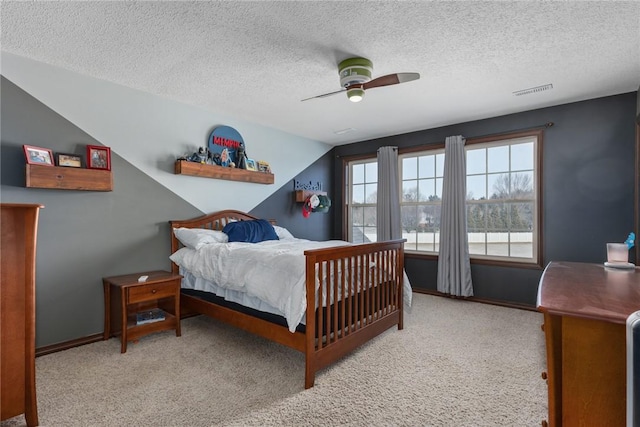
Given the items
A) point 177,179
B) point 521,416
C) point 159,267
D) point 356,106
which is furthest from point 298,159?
point 521,416

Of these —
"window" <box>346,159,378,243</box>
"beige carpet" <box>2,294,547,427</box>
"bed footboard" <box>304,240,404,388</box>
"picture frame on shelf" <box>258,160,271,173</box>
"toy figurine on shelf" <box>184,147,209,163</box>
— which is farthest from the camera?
"window" <box>346,159,378,243</box>

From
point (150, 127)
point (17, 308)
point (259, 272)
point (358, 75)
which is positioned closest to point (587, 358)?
point (259, 272)

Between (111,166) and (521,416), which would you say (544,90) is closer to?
(521,416)

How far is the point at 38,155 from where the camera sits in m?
2.55

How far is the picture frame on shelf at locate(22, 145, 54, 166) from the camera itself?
8.15 feet

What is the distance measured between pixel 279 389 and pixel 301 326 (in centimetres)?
42

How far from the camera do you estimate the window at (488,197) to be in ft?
12.8

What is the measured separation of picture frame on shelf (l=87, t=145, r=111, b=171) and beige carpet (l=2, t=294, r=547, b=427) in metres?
1.60

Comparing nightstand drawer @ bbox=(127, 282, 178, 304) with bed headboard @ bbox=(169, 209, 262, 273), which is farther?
bed headboard @ bbox=(169, 209, 262, 273)

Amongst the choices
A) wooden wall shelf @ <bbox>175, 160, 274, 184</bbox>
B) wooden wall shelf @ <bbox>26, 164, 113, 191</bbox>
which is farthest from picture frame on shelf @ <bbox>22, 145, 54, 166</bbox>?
wooden wall shelf @ <bbox>175, 160, 274, 184</bbox>

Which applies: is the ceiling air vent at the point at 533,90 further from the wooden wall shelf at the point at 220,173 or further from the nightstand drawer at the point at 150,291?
the nightstand drawer at the point at 150,291

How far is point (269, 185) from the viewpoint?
15.1 feet

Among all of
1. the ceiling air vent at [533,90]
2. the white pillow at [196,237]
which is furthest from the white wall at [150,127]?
the ceiling air vent at [533,90]

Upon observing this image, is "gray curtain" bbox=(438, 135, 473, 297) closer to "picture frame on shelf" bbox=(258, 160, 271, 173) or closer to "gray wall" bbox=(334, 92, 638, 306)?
"gray wall" bbox=(334, 92, 638, 306)
